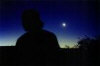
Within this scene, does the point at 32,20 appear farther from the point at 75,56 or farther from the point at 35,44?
the point at 75,56

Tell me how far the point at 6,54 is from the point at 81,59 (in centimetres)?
56

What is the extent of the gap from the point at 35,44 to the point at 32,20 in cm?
18

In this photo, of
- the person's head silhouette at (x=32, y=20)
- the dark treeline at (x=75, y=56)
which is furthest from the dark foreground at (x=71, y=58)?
the person's head silhouette at (x=32, y=20)

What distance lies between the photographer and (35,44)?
134 cm

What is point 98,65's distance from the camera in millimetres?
1364

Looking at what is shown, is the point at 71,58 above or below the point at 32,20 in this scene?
below

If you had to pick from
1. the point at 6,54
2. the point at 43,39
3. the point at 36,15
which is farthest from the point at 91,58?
the point at 6,54

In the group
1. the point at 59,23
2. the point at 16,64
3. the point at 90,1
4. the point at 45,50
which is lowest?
the point at 16,64

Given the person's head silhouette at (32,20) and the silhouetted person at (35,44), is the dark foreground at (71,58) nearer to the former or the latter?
the silhouetted person at (35,44)

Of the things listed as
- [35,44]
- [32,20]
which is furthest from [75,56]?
[32,20]

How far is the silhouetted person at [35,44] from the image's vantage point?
52.8 inches

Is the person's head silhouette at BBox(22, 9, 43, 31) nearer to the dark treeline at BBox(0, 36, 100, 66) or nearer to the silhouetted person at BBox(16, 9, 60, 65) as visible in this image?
the silhouetted person at BBox(16, 9, 60, 65)

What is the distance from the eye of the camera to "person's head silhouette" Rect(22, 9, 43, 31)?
1366 millimetres

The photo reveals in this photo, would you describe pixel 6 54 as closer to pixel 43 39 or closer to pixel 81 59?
pixel 43 39
